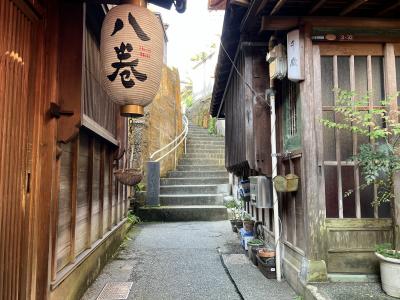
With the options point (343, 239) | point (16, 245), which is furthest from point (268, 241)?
point (16, 245)

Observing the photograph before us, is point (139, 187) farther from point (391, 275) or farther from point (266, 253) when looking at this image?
point (391, 275)

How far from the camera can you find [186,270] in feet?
21.9

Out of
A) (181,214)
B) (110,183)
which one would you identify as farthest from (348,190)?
(181,214)

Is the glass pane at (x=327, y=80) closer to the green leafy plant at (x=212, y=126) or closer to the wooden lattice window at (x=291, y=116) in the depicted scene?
the wooden lattice window at (x=291, y=116)

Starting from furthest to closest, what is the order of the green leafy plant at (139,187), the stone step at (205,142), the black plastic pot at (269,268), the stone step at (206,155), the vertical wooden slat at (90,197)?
the stone step at (205,142)
the stone step at (206,155)
the green leafy plant at (139,187)
the black plastic pot at (269,268)
the vertical wooden slat at (90,197)

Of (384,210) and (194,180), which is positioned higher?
(194,180)

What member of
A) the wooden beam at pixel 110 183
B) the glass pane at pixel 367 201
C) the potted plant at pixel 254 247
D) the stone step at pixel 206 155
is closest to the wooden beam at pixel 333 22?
the glass pane at pixel 367 201

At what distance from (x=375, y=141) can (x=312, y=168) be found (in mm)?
1099

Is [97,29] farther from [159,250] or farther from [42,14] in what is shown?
[159,250]

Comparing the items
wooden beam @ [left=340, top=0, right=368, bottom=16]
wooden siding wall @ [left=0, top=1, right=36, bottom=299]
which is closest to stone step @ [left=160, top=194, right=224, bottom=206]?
wooden beam @ [left=340, top=0, right=368, bottom=16]

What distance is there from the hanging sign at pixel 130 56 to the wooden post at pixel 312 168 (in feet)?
8.19

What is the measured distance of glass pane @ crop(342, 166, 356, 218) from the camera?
498cm

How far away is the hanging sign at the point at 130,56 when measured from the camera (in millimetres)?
3678

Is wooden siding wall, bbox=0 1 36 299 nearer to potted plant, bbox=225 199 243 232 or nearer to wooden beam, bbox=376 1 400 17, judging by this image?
wooden beam, bbox=376 1 400 17
